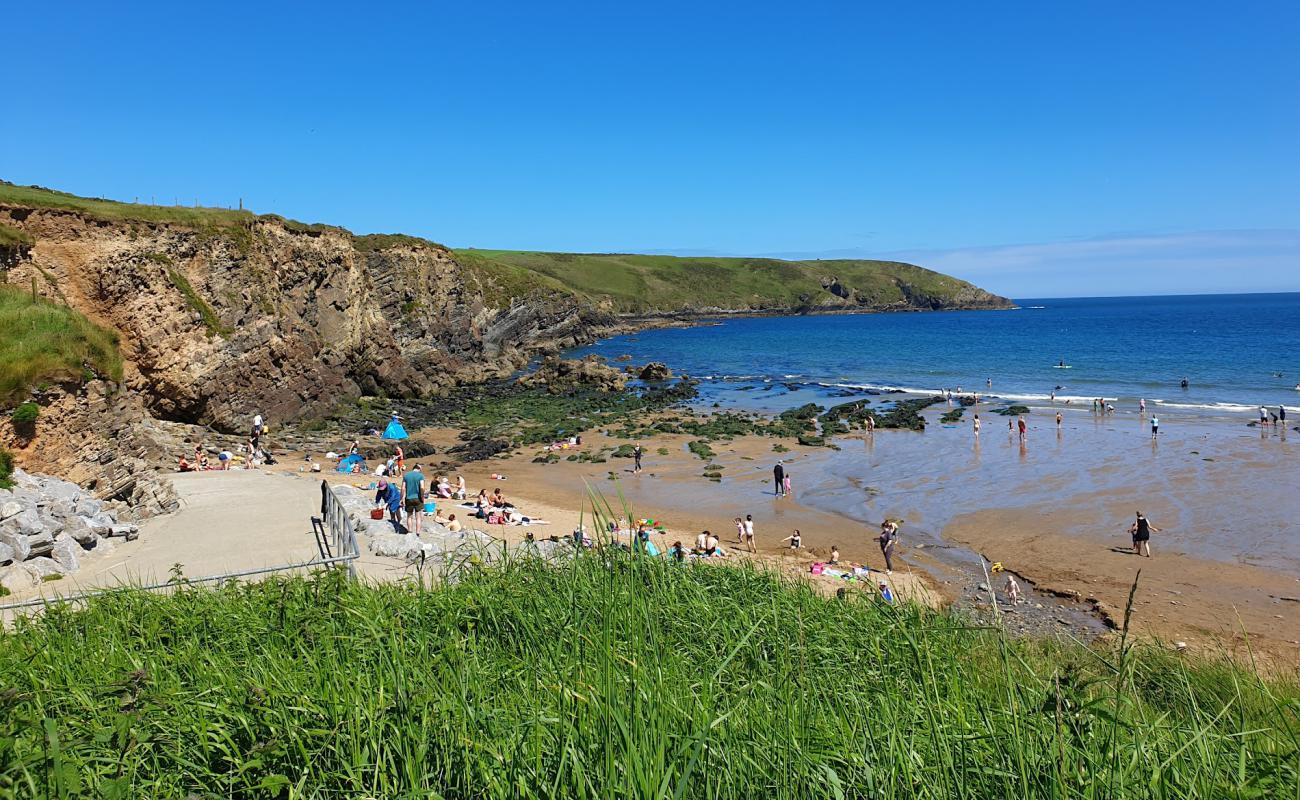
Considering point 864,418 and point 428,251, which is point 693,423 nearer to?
point 864,418

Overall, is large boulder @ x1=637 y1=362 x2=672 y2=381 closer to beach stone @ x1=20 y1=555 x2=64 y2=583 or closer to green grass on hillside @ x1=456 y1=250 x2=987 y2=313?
beach stone @ x1=20 y1=555 x2=64 y2=583

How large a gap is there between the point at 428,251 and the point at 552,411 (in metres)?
22.8

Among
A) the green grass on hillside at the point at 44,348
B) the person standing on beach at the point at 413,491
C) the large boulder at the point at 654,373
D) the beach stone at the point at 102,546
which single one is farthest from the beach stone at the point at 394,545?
the large boulder at the point at 654,373

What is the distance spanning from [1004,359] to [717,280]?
351 ft

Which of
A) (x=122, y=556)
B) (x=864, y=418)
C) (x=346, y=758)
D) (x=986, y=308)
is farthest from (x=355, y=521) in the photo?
(x=986, y=308)

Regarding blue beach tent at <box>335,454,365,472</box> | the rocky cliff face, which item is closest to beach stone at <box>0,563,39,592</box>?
blue beach tent at <box>335,454,365,472</box>

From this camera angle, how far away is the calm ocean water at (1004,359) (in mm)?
49188

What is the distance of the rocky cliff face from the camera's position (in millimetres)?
27359

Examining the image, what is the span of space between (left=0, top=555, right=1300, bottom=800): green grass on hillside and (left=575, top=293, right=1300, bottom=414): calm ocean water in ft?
143

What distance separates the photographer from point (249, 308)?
3494 centimetres

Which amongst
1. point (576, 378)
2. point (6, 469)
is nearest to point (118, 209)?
point (6, 469)

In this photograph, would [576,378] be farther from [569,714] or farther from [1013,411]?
[569,714]

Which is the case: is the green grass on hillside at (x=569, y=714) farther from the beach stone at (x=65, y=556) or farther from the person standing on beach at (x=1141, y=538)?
the person standing on beach at (x=1141, y=538)

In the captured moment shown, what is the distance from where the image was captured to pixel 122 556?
42.0 feet
